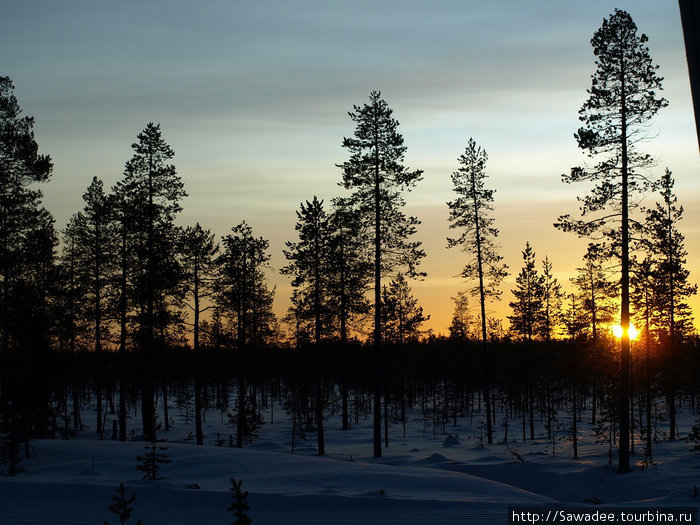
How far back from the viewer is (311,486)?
16.2m

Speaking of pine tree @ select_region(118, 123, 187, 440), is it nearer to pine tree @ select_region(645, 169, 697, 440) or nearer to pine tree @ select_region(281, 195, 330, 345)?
pine tree @ select_region(281, 195, 330, 345)

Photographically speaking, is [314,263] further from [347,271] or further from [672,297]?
[672,297]

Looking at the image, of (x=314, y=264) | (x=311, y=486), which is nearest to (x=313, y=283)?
(x=314, y=264)

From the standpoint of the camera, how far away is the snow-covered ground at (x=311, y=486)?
521 inches

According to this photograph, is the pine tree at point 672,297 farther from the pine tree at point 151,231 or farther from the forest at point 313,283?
the pine tree at point 151,231

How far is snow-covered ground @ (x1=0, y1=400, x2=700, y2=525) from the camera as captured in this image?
521 inches

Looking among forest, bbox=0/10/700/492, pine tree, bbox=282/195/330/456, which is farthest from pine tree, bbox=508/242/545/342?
pine tree, bbox=282/195/330/456

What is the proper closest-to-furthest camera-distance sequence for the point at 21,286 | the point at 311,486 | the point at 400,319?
the point at 311,486 → the point at 21,286 → the point at 400,319

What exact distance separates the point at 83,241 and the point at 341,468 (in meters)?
25.0

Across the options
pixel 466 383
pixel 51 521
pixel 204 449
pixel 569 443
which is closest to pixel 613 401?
pixel 569 443

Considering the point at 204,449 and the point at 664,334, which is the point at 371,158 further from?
the point at 664,334

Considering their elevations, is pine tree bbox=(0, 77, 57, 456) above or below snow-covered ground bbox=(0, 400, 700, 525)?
above

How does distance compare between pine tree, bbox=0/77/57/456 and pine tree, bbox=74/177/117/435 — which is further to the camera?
pine tree, bbox=74/177/117/435

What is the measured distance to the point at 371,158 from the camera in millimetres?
28609
